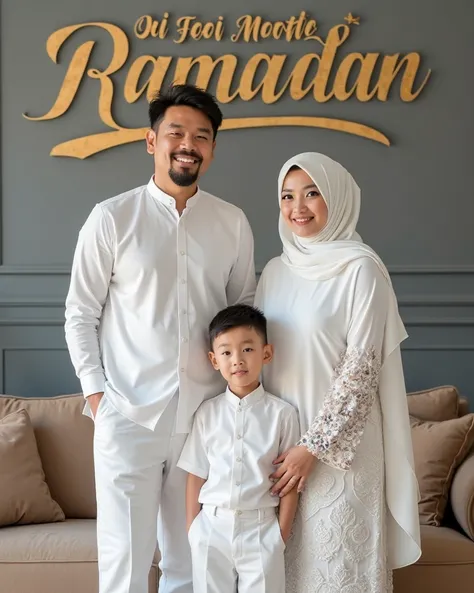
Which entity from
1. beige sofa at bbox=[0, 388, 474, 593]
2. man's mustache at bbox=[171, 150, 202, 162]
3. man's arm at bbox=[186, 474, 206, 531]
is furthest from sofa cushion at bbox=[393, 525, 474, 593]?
man's mustache at bbox=[171, 150, 202, 162]

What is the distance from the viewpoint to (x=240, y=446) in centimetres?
211

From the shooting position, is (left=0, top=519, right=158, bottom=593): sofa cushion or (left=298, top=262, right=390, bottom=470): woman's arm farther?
(left=0, top=519, right=158, bottom=593): sofa cushion

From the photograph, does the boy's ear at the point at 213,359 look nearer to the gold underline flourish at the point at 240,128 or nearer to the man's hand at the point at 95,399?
the man's hand at the point at 95,399

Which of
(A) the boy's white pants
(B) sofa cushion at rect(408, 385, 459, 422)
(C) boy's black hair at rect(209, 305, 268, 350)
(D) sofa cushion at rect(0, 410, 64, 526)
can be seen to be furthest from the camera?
(B) sofa cushion at rect(408, 385, 459, 422)

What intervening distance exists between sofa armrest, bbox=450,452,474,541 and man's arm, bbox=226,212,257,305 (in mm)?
1003

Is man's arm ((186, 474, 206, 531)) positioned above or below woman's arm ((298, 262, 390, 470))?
below

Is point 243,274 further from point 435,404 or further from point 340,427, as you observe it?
point 435,404

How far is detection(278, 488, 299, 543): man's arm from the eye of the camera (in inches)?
81.6

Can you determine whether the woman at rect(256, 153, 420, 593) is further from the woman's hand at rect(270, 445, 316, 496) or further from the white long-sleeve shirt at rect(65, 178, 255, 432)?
the white long-sleeve shirt at rect(65, 178, 255, 432)

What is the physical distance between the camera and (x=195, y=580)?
2096 millimetres

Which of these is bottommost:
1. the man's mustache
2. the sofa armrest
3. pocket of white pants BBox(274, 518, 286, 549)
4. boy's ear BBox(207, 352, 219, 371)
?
the sofa armrest

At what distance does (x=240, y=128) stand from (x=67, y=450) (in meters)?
1.52

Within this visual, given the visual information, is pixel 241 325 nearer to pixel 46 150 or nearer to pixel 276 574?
pixel 276 574

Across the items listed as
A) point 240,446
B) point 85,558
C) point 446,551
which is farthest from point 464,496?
point 85,558
